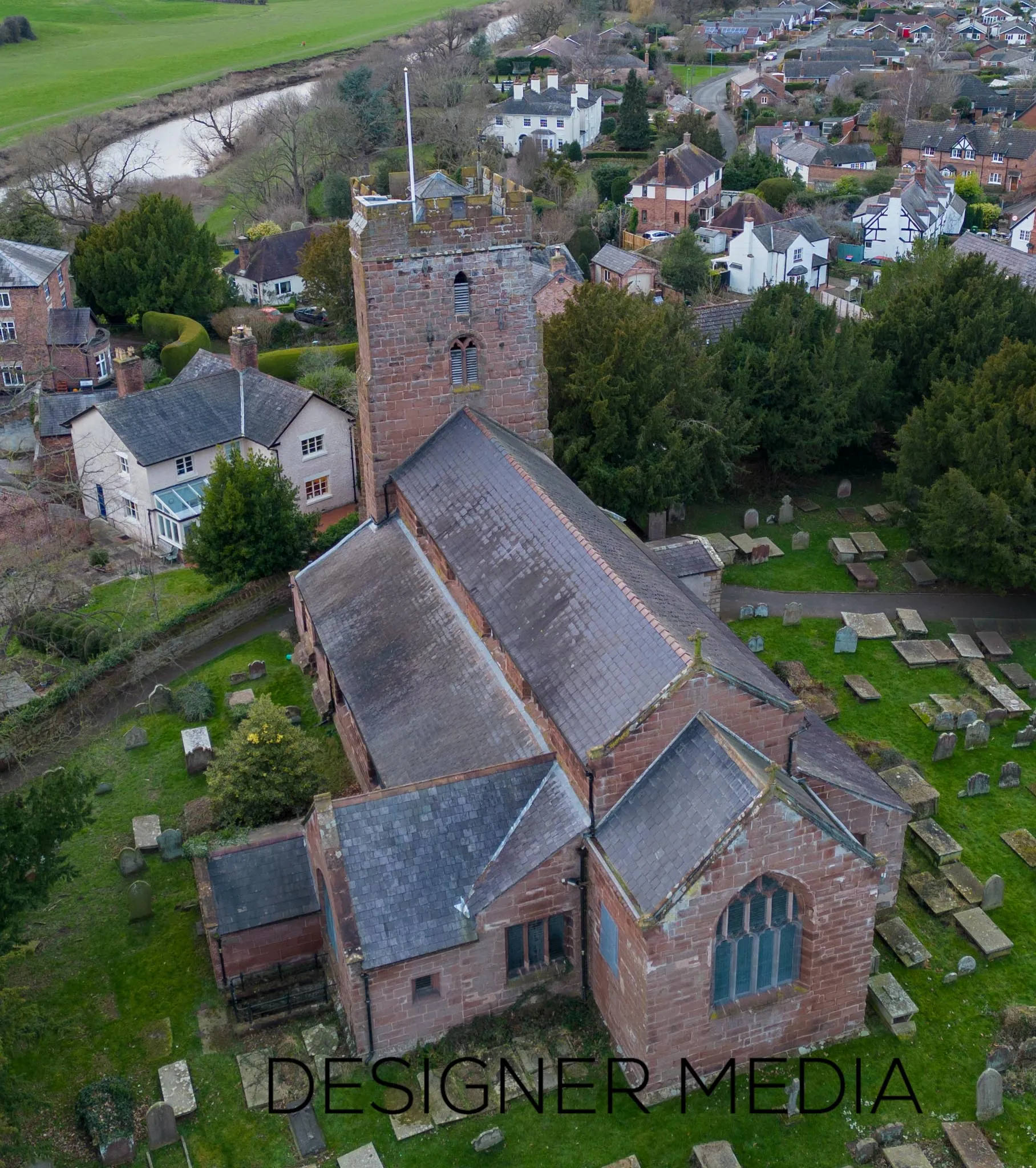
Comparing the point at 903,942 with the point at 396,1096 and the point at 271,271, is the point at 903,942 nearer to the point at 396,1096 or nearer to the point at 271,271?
the point at 396,1096

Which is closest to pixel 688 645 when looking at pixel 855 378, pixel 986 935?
pixel 986 935

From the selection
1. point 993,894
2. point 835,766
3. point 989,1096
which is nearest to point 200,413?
point 835,766

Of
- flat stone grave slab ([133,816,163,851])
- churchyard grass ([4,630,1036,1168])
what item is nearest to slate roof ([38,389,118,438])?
Answer: churchyard grass ([4,630,1036,1168])

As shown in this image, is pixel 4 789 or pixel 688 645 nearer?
pixel 688 645

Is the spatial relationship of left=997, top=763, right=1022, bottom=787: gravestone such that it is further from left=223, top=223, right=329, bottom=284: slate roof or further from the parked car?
left=223, top=223, right=329, bottom=284: slate roof

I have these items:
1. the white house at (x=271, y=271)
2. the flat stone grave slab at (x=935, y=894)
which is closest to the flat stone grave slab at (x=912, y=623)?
the flat stone grave slab at (x=935, y=894)

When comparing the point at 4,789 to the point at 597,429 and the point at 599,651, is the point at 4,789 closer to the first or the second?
the point at 599,651
